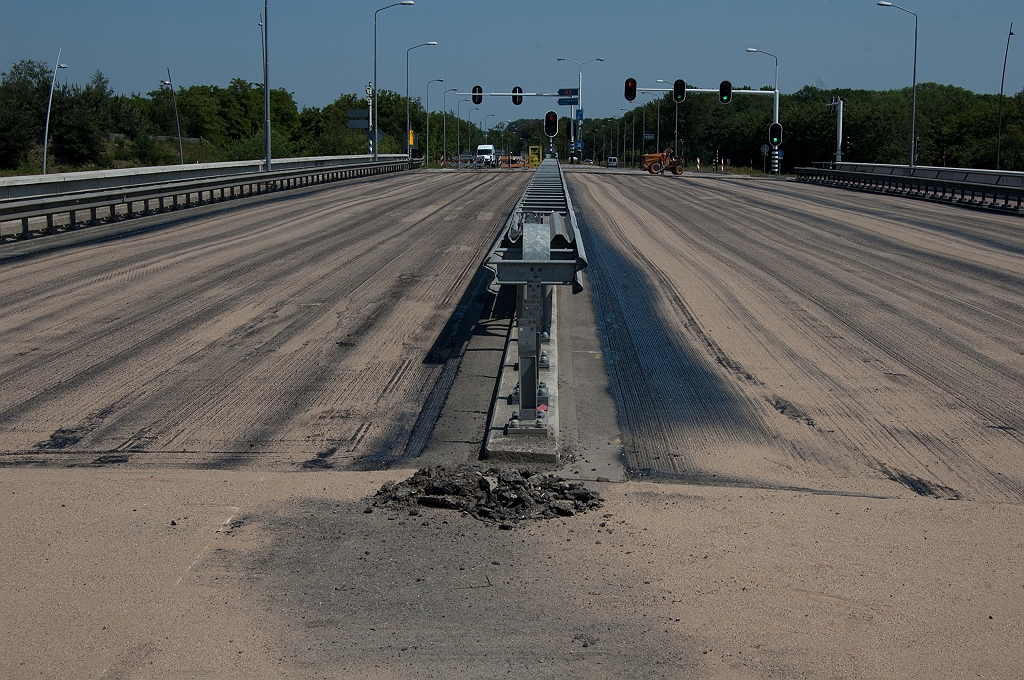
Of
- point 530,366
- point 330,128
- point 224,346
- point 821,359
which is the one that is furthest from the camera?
point 330,128

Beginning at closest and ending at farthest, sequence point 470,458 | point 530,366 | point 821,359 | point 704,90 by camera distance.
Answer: point 470,458 → point 530,366 → point 821,359 → point 704,90

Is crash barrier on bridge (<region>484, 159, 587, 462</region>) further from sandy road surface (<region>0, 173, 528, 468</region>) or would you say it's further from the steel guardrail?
sandy road surface (<region>0, 173, 528, 468</region>)

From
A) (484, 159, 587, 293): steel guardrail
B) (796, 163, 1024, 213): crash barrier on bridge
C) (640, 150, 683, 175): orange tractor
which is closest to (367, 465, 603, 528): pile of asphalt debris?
(484, 159, 587, 293): steel guardrail

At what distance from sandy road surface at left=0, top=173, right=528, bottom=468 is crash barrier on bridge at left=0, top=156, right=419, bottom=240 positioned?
8.68ft

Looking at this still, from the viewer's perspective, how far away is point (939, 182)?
38.1 m

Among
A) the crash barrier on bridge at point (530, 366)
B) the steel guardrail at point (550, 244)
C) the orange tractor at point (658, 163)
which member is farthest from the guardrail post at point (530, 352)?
the orange tractor at point (658, 163)

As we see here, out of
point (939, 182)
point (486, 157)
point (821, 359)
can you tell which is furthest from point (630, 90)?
point (821, 359)

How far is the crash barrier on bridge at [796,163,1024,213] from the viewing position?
1326 inches

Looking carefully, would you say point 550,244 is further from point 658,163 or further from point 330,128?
point 330,128

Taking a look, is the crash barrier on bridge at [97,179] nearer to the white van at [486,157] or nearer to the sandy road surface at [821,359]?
the sandy road surface at [821,359]

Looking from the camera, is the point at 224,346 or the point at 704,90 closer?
the point at 224,346

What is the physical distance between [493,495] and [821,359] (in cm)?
538

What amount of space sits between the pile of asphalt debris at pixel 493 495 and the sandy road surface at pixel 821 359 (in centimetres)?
89

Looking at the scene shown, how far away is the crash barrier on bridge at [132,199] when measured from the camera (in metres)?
21.7
